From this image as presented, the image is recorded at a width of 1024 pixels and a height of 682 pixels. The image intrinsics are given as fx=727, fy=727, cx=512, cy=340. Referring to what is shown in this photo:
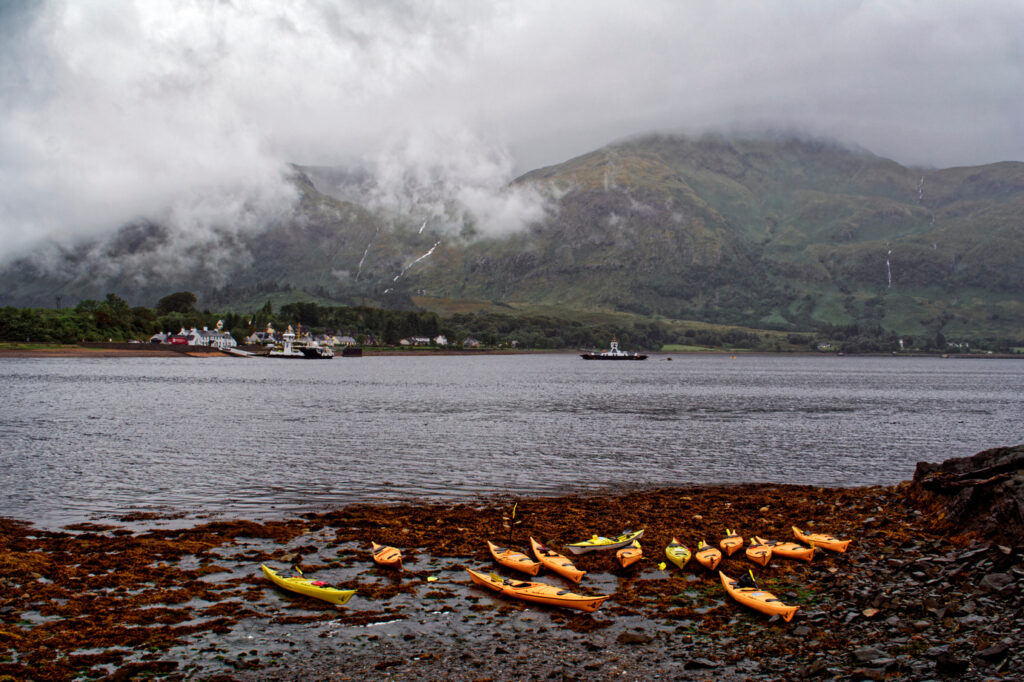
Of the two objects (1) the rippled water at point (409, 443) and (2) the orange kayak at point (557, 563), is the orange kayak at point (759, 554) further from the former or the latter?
(1) the rippled water at point (409, 443)

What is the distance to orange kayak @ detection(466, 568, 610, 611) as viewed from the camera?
21062 millimetres

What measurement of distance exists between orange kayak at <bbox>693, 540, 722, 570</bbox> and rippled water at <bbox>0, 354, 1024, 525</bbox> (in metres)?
15.7

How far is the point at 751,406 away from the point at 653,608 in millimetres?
90740

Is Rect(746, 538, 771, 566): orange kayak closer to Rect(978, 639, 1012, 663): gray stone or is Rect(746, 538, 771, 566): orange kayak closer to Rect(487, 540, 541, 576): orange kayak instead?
Rect(487, 540, 541, 576): orange kayak

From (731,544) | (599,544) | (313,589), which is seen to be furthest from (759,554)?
(313,589)

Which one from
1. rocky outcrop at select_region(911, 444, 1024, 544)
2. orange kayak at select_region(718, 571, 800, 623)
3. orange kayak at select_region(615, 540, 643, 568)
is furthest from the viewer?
rocky outcrop at select_region(911, 444, 1024, 544)

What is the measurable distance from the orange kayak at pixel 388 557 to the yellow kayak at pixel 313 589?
2.82 m

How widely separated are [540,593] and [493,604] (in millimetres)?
1432

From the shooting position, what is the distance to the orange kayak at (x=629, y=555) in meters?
25.1

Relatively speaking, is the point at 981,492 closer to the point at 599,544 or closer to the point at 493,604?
the point at 599,544

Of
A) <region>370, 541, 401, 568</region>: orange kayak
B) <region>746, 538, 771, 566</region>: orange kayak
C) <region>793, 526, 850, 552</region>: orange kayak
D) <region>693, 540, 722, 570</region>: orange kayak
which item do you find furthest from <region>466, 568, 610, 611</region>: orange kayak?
<region>793, 526, 850, 552</region>: orange kayak

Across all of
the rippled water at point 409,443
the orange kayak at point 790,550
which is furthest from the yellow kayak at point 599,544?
the rippled water at point 409,443

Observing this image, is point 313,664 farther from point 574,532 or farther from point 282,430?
point 282,430

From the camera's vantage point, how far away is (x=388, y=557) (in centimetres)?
2461
